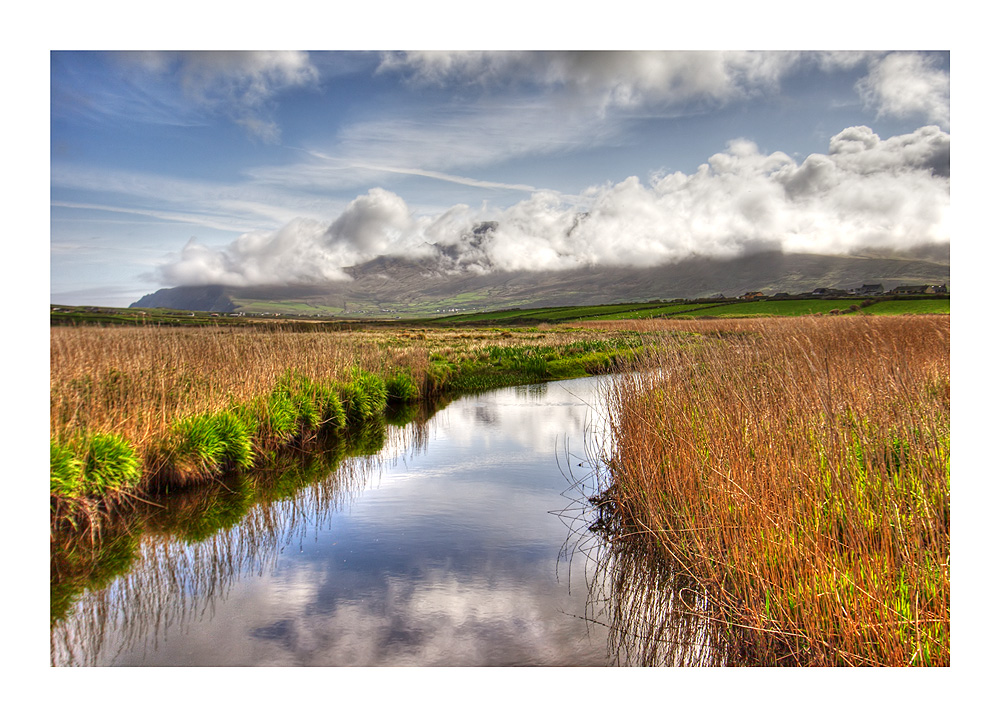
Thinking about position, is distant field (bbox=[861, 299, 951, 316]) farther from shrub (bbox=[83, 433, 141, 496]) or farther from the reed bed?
shrub (bbox=[83, 433, 141, 496])

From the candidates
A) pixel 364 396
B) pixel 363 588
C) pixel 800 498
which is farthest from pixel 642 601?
pixel 364 396

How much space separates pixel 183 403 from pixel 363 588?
5.46 meters

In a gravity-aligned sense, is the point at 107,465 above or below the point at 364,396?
below

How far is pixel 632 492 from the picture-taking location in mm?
6957

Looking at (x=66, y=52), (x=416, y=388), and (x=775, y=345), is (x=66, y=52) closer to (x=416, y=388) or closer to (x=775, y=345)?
(x=775, y=345)

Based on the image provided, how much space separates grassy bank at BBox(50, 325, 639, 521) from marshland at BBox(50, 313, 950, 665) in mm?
45

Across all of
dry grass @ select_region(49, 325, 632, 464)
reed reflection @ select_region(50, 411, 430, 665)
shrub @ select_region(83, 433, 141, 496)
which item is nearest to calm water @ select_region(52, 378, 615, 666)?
reed reflection @ select_region(50, 411, 430, 665)

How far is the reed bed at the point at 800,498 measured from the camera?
11.0 feet

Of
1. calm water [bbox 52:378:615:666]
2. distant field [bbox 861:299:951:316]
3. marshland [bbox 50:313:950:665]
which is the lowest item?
calm water [bbox 52:378:615:666]

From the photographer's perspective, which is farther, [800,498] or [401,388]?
[401,388]

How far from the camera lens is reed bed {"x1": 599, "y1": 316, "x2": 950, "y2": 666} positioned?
3363 mm

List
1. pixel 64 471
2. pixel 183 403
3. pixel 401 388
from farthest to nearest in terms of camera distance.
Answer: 1. pixel 401 388
2. pixel 183 403
3. pixel 64 471

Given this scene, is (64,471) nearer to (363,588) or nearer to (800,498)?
(363,588)
